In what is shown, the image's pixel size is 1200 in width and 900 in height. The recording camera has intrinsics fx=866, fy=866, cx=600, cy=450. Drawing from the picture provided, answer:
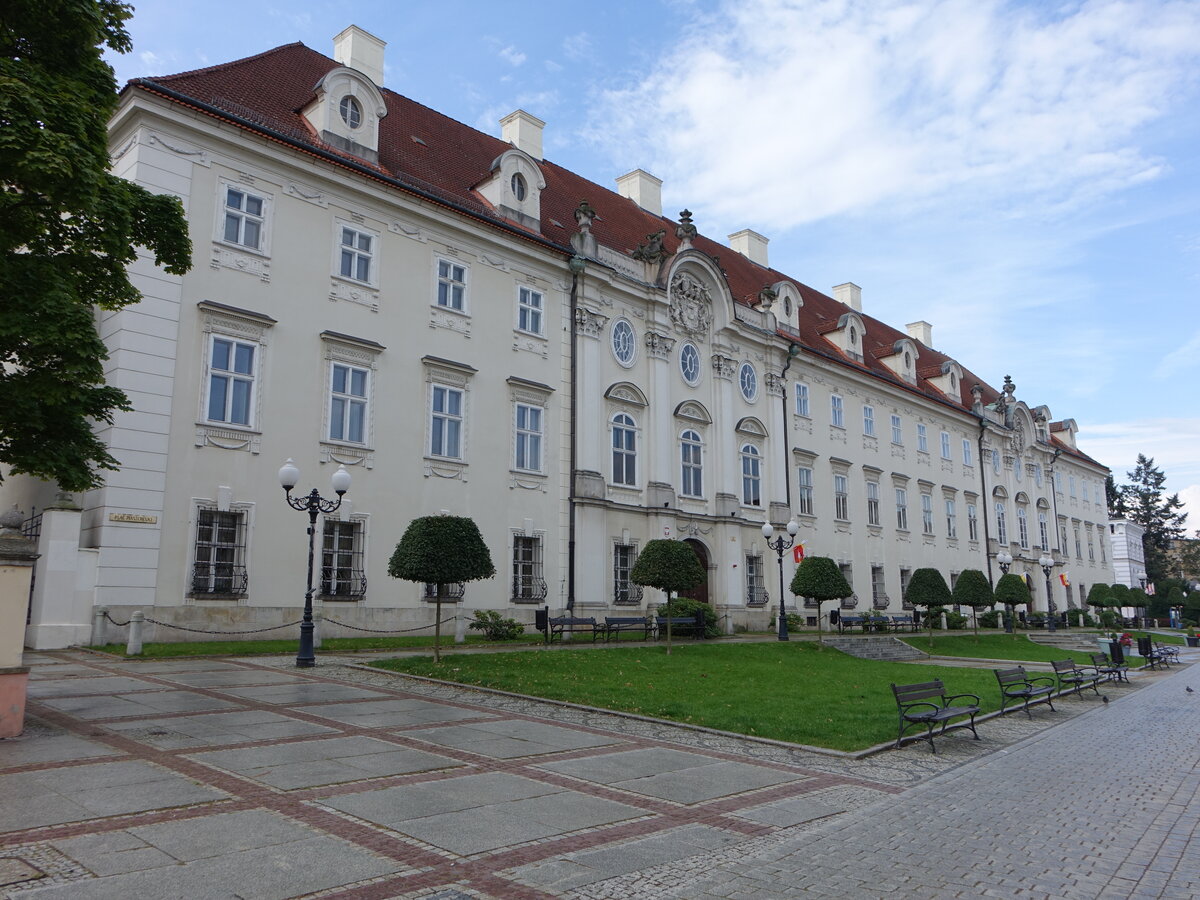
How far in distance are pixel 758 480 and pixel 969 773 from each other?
87.9 feet

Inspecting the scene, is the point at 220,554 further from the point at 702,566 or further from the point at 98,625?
the point at 702,566

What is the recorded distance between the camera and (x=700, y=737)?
37.2 ft

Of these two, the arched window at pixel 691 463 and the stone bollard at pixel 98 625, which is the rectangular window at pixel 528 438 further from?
the stone bollard at pixel 98 625

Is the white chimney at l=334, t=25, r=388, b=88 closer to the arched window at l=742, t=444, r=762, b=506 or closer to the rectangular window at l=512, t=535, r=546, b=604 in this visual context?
the rectangular window at l=512, t=535, r=546, b=604

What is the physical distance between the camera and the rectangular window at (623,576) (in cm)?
2959

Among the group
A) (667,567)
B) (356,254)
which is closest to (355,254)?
(356,254)

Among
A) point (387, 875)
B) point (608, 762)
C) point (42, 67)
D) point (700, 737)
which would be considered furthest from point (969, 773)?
point (42, 67)

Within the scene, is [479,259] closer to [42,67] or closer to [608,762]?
[42,67]

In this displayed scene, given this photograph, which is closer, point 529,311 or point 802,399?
point 529,311

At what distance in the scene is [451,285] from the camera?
26.3 meters

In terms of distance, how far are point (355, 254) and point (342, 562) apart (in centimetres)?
853

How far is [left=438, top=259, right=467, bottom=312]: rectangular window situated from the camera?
26.0 m

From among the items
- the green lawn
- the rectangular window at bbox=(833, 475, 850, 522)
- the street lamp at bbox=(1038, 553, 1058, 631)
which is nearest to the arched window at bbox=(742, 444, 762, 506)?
the rectangular window at bbox=(833, 475, 850, 522)

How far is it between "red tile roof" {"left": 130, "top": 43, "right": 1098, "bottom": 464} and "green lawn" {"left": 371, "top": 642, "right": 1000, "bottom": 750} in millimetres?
14302
